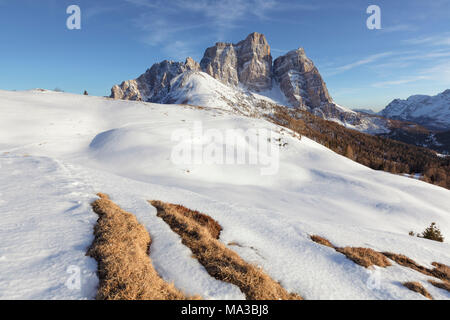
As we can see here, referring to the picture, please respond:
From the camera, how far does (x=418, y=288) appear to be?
293 inches

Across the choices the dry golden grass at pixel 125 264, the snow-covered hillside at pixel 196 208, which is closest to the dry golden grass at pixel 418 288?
the snow-covered hillside at pixel 196 208

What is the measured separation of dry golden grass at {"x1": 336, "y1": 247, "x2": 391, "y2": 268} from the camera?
8.54 metres

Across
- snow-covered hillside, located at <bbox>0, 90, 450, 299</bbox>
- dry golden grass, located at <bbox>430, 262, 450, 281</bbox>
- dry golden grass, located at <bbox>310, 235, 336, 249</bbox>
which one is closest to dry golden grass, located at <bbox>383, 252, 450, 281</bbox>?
dry golden grass, located at <bbox>430, 262, 450, 281</bbox>

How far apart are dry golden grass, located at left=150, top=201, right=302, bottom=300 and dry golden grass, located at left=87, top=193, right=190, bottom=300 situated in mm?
1427

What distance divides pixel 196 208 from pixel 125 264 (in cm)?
720

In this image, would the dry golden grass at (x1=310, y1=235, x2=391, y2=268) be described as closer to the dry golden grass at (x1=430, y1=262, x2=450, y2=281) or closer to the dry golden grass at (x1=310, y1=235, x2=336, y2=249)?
the dry golden grass at (x1=310, y1=235, x2=336, y2=249)

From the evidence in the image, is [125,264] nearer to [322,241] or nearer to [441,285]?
[322,241]

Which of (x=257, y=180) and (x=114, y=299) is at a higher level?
(x=114, y=299)

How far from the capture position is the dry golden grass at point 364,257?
8536 mm

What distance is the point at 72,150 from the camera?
31.9 metres

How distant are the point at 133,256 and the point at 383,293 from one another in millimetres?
8885

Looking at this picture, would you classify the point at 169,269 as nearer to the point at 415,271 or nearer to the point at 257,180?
the point at 415,271

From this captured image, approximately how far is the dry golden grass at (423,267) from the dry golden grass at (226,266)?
760 cm

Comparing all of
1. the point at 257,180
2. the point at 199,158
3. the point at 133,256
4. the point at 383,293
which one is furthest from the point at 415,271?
the point at 199,158
